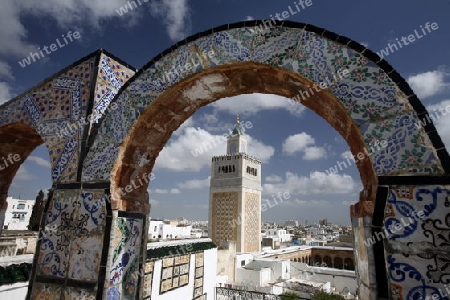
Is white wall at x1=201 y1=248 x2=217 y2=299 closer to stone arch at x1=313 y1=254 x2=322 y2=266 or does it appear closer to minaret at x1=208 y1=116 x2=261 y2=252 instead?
minaret at x1=208 y1=116 x2=261 y2=252

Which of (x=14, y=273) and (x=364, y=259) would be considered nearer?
(x=364, y=259)

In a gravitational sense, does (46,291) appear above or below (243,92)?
below

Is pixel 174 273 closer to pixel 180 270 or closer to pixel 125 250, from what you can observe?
pixel 180 270

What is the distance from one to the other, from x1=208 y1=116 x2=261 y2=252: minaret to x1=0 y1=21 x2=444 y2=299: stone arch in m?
21.4

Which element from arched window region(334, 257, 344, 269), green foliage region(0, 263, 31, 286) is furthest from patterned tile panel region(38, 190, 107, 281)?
arched window region(334, 257, 344, 269)

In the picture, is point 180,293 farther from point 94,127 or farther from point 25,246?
point 94,127

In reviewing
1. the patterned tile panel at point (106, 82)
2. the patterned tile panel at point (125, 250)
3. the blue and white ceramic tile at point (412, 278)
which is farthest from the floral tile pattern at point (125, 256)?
the blue and white ceramic tile at point (412, 278)

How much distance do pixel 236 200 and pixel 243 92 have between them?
2225 centimetres

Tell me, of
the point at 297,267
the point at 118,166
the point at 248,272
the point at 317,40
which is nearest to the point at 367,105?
the point at 317,40

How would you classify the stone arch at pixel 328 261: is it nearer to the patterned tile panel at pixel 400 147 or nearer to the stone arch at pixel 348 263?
the stone arch at pixel 348 263

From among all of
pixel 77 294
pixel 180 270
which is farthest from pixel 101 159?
pixel 180 270

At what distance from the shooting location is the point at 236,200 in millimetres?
24375

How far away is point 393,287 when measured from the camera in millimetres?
1557

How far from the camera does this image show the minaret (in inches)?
933
